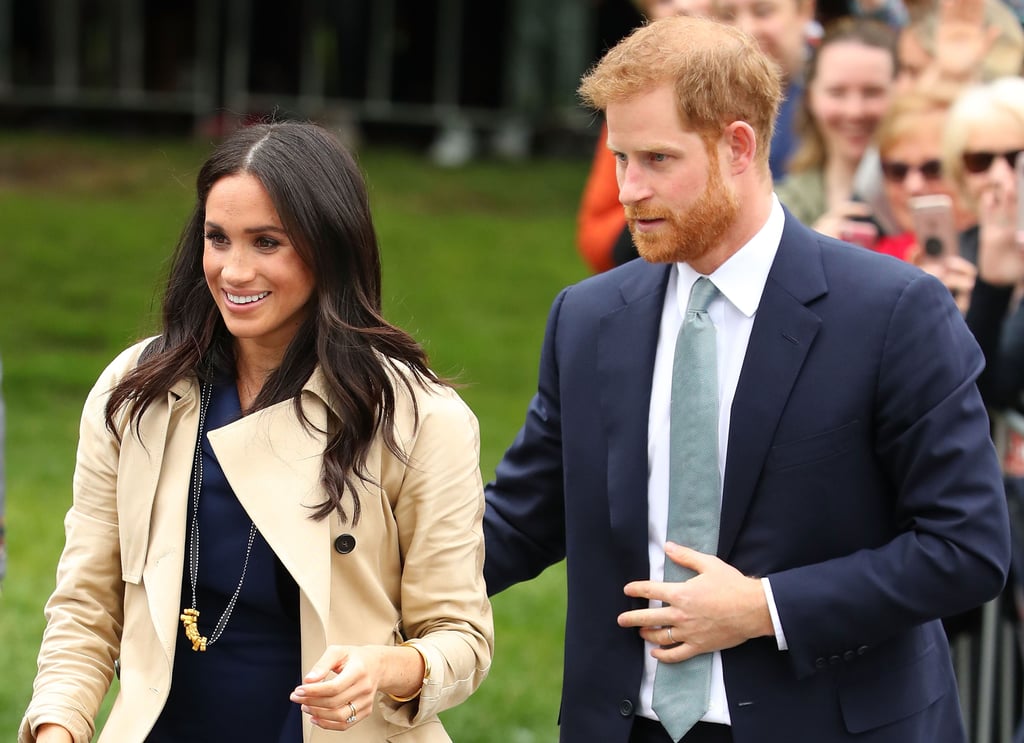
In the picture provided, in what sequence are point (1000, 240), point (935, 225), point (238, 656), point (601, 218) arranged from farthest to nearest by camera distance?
point (601, 218)
point (935, 225)
point (1000, 240)
point (238, 656)

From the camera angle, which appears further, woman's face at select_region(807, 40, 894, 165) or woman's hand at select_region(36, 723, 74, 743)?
woman's face at select_region(807, 40, 894, 165)

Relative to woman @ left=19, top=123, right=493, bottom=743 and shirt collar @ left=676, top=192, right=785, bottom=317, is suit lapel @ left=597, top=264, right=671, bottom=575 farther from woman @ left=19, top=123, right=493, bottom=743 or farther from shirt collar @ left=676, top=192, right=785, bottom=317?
woman @ left=19, top=123, right=493, bottom=743

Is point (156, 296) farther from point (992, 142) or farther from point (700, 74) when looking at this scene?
point (992, 142)

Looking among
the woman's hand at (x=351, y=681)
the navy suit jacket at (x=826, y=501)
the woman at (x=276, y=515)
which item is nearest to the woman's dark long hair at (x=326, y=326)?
the woman at (x=276, y=515)

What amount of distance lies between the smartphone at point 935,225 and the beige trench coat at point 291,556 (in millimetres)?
2087

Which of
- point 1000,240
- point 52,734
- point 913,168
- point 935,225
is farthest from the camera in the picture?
point 913,168

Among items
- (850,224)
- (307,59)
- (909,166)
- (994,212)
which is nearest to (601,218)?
(850,224)

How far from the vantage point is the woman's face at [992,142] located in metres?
4.75

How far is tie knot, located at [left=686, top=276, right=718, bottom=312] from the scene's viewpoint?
3.16m

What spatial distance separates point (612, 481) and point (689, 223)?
0.55 metres

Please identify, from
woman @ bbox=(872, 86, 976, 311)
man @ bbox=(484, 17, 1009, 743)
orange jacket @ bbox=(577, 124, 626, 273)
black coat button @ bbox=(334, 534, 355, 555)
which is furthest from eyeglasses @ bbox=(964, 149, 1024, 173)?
black coat button @ bbox=(334, 534, 355, 555)

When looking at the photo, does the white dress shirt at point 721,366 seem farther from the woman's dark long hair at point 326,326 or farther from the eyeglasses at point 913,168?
the eyeglasses at point 913,168

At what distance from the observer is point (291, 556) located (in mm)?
2910

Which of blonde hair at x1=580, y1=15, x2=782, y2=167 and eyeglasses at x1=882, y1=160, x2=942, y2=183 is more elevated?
blonde hair at x1=580, y1=15, x2=782, y2=167
